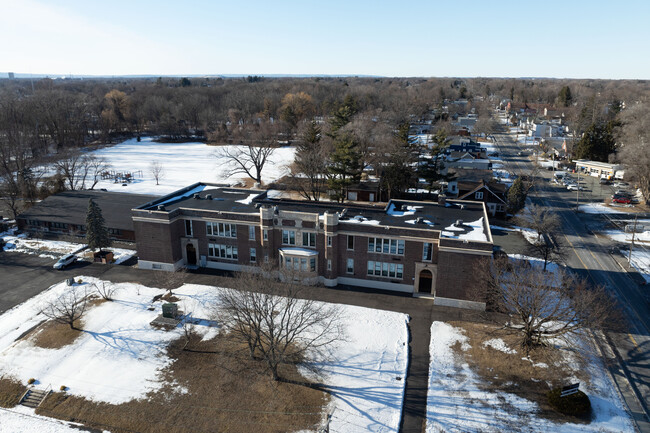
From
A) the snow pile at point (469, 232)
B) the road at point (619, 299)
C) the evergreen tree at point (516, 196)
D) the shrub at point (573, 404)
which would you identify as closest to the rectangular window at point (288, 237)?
the snow pile at point (469, 232)

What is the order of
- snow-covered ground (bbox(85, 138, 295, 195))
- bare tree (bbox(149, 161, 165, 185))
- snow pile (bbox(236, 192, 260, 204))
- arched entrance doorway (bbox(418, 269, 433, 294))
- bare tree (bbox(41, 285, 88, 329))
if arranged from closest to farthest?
bare tree (bbox(41, 285, 88, 329)), arched entrance doorway (bbox(418, 269, 433, 294)), snow pile (bbox(236, 192, 260, 204)), snow-covered ground (bbox(85, 138, 295, 195)), bare tree (bbox(149, 161, 165, 185))

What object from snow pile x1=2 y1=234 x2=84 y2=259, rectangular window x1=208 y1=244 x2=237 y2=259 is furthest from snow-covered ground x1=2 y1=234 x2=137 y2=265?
rectangular window x1=208 y1=244 x2=237 y2=259

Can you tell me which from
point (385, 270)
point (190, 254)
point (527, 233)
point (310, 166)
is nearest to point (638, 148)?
point (527, 233)

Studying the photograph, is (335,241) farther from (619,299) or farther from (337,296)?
(619,299)

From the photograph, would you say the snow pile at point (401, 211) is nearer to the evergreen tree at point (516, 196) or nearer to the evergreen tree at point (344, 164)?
the evergreen tree at point (344, 164)

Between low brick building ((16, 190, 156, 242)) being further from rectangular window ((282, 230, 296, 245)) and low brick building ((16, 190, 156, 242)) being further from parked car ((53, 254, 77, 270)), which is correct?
rectangular window ((282, 230, 296, 245))

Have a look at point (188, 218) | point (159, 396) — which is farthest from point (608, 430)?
point (188, 218)

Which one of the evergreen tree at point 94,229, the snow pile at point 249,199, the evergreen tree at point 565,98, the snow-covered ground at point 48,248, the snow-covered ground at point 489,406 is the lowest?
the snow-covered ground at point 489,406
